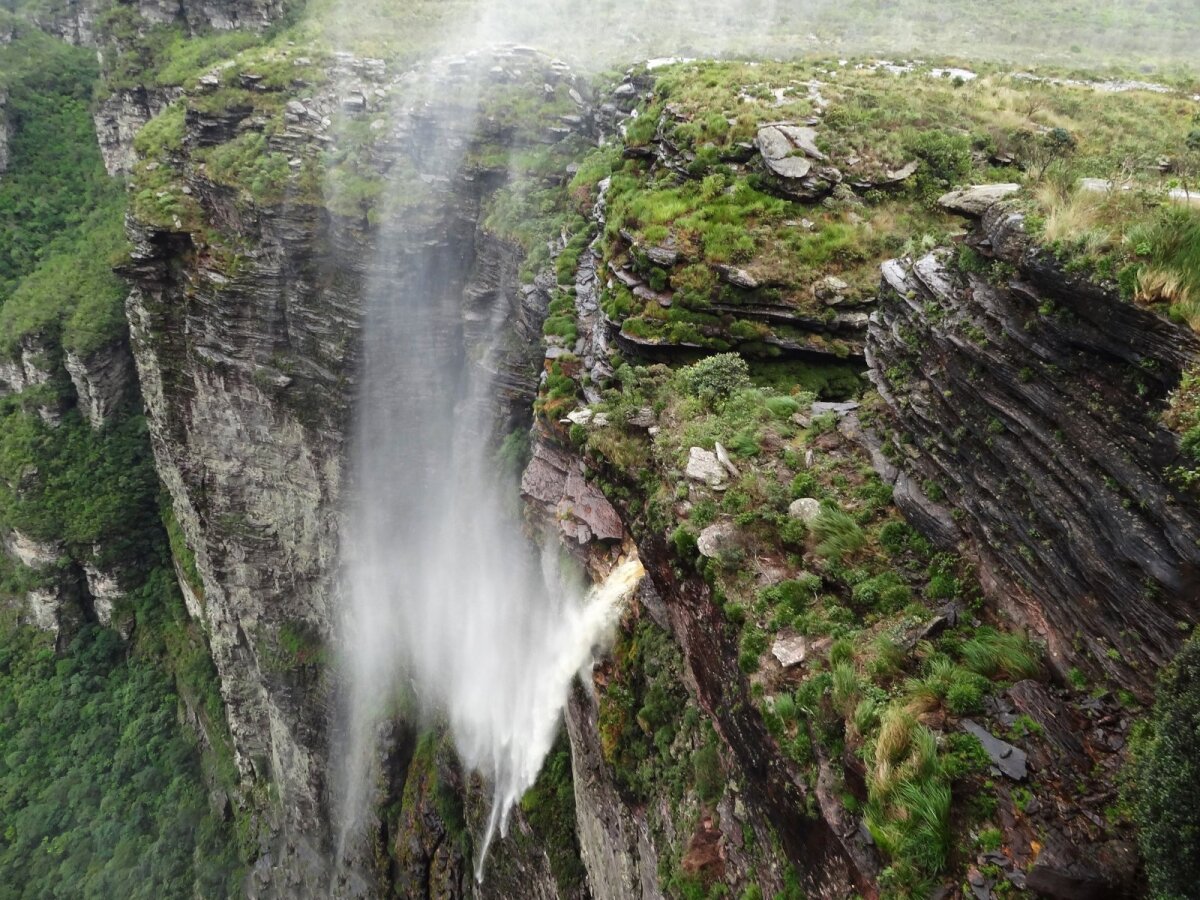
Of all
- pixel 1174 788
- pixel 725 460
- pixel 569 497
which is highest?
pixel 1174 788

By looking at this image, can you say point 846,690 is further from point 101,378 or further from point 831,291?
point 101,378

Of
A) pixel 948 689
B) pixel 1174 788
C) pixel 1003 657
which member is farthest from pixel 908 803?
pixel 1174 788

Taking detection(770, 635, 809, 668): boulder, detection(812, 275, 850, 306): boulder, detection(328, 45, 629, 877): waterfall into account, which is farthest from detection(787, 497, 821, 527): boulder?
detection(328, 45, 629, 877): waterfall

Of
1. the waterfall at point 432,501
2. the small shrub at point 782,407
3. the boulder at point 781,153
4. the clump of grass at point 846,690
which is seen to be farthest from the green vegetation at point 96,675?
the clump of grass at point 846,690

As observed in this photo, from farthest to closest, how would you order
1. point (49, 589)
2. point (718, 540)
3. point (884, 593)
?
1. point (49, 589)
2. point (718, 540)
3. point (884, 593)

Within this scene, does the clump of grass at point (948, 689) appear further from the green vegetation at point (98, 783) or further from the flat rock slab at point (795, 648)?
the green vegetation at point (98, 783)

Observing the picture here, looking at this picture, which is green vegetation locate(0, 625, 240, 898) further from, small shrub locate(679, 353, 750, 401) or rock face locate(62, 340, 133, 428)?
small shrub locate(679, 353, 750, 401)

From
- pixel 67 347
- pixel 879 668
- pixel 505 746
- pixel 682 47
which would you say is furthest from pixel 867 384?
pixel 67 347
